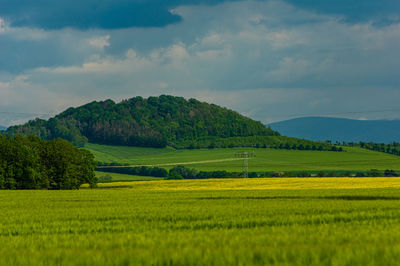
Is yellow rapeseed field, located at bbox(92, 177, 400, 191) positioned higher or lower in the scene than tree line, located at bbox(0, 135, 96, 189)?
lower

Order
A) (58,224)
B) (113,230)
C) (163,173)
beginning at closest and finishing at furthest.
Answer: (113,230), (58,224), (163,173)

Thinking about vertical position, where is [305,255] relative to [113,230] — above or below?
above

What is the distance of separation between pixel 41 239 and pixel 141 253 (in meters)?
7.02

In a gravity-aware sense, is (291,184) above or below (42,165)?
below

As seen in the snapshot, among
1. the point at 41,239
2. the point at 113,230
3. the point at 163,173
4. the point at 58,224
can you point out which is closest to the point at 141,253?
the point at 41,239

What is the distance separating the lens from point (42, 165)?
9344 centimetres

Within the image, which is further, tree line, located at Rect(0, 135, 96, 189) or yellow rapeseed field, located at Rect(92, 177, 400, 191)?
tree line, located at Rect(0, 135, 96, 189)

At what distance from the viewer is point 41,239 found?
15609 millimetres

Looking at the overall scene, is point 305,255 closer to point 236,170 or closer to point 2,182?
point 2,182

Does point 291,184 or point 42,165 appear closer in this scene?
point 291,184

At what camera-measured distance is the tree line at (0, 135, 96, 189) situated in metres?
87.7

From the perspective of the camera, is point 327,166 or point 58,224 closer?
point 58,224

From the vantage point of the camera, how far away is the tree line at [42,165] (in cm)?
8769

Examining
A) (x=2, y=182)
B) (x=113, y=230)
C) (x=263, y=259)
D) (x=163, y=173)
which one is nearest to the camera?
(x=263, y=259)
